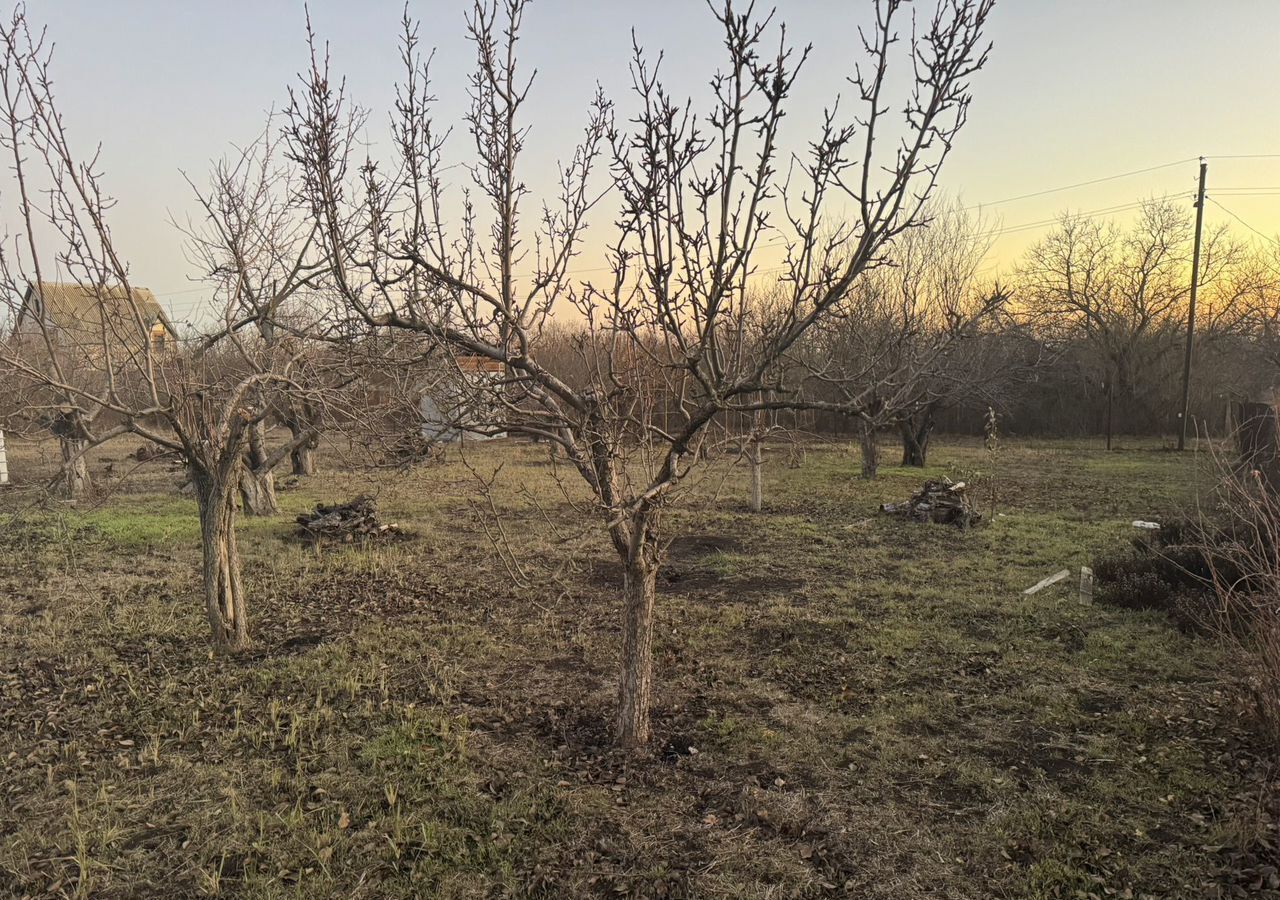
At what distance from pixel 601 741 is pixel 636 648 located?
26.1 inches

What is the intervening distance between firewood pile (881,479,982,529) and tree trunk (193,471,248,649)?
887 cm

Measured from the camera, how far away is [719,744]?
4.04 m

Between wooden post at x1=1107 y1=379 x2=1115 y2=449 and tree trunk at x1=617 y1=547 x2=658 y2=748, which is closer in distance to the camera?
tree trunk at x1=617 y1=547 x2=658 y2=748

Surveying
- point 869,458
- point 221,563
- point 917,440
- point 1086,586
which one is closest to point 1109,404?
point 917,440

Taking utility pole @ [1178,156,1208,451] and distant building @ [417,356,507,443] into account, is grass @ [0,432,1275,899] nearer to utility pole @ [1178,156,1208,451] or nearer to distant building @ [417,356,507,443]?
distant building @ [417,356,507,443]

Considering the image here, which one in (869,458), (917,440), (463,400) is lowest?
(869,458)

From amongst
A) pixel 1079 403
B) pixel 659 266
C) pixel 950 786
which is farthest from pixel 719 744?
pixel 1079 403

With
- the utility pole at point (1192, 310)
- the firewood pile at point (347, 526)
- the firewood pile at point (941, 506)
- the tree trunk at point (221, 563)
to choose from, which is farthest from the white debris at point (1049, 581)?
the utility pole at point (1192, 310)

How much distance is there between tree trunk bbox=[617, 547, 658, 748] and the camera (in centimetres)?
367

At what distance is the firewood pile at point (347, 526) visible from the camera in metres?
9.44

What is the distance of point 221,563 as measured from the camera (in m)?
5.26

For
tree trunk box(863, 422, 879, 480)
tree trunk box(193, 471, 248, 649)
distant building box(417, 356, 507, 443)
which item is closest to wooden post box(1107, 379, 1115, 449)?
tree trunk box(863, 422, 879, 480)

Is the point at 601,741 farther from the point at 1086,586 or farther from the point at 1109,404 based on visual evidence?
the point at 1109,404

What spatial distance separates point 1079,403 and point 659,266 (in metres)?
27.9
